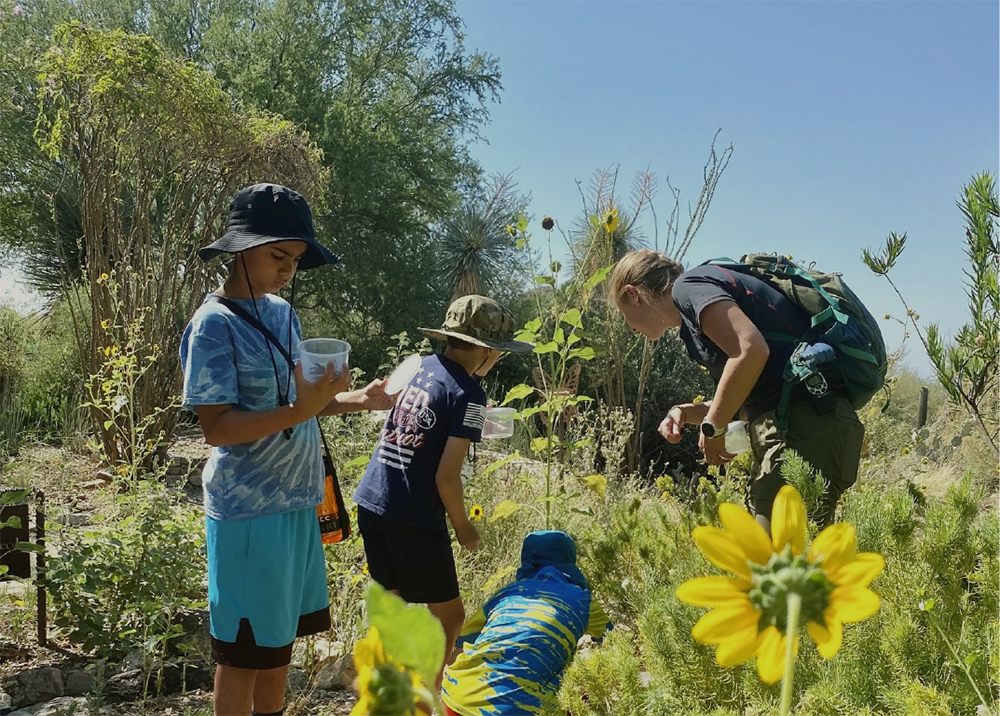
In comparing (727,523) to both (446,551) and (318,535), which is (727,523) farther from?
(446,551)

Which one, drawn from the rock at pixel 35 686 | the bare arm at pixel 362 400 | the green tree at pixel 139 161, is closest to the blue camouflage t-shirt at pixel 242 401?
the bare arm at pixel 362 400

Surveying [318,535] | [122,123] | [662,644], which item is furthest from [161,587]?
[122,123]

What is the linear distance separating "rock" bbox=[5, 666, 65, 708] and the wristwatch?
2084 millimetres

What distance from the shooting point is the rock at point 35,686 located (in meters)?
2.28

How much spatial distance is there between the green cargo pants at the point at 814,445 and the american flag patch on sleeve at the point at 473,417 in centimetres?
77

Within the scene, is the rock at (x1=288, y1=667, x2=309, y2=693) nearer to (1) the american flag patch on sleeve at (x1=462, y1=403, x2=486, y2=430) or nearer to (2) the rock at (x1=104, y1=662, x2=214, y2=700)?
(2) the rock at (x1=104, y1=662, x2=214, y2=700)

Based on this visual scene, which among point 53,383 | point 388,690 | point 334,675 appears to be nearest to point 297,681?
point 334,675

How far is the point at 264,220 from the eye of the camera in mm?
1713

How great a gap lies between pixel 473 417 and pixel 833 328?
98 cm

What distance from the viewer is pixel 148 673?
214 cm

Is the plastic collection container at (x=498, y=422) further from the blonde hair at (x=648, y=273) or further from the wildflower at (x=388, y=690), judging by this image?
the wildflower at (x=388, y=690)

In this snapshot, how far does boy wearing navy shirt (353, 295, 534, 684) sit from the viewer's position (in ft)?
7.12

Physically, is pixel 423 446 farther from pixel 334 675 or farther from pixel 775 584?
pixel 775 584

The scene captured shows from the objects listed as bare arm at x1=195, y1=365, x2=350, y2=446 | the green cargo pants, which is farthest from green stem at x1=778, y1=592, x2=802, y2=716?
the green cargo pants
